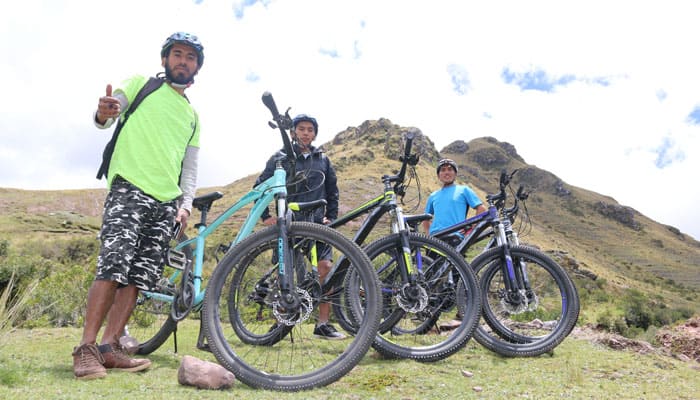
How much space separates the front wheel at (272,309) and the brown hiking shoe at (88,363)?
0.70 meters

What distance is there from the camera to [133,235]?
9.64 feet

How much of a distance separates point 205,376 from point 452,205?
4.22 m

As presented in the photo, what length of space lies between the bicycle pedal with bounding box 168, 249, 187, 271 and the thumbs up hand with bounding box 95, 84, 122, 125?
124 centimetres

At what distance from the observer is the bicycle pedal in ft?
11.8

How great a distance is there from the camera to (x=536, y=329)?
512 cm

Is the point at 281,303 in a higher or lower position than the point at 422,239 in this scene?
lower

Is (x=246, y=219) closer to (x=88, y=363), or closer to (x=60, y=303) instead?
(x=88, y=363)

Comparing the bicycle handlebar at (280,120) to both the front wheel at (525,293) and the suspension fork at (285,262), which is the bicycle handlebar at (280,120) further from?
the front wheel at (525,293)

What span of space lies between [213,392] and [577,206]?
115912 mm

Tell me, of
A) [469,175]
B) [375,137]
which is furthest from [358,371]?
[469,175]

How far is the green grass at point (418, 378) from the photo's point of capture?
2.46 meters

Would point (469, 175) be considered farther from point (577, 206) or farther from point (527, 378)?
point (527, 378)

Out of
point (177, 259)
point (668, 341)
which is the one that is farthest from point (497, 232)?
point (668, 341)

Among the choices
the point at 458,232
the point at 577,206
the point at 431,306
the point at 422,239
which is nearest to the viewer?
the point at 422,239
